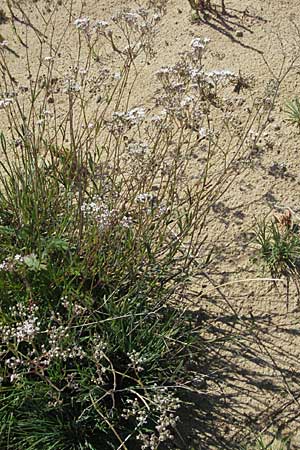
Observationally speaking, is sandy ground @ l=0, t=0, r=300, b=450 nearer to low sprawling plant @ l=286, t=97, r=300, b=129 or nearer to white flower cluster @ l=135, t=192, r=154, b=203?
low sprawling plant @ l=286, t=97, r=300, b=129

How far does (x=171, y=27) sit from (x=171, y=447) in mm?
3880

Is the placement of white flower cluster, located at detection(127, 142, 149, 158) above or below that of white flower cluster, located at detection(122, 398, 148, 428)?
above

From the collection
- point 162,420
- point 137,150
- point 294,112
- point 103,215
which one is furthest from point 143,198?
point 294,112

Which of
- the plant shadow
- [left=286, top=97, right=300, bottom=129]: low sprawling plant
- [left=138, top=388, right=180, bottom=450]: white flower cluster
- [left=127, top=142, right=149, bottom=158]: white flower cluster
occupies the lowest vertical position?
[left=138, top=388, right=180, bottom=450]: white flower cluster

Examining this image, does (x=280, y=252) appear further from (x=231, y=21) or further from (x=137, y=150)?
(x=231, y=21)

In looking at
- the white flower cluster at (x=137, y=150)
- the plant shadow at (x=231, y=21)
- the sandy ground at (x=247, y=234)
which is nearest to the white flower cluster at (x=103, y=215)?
the white flower cluster at (x=137, y=150)

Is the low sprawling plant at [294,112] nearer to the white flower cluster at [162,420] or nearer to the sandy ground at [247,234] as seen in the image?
the sandy ground at [247,234]

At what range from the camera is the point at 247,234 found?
4168mm

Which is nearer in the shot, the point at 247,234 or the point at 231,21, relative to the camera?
the point at 247,234

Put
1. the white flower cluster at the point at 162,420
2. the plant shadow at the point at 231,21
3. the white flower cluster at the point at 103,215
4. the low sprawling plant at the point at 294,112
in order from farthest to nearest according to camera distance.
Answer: the plant shadow at the point at 231,21 < the low sprawling plant at the point at 294,112 < the white flower cluster at the point at 103,215 < the white flower cluster at the point at 162,420

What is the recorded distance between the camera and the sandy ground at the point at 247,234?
3408 mm

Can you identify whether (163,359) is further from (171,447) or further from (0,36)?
(0,36)

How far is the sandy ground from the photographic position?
11.2 ft

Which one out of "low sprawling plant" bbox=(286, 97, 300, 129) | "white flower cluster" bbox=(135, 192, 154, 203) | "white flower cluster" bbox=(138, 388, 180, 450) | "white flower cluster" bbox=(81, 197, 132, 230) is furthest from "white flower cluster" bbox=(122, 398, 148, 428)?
"low sprawling plant" bbox=(286, 97, 300, 129)
